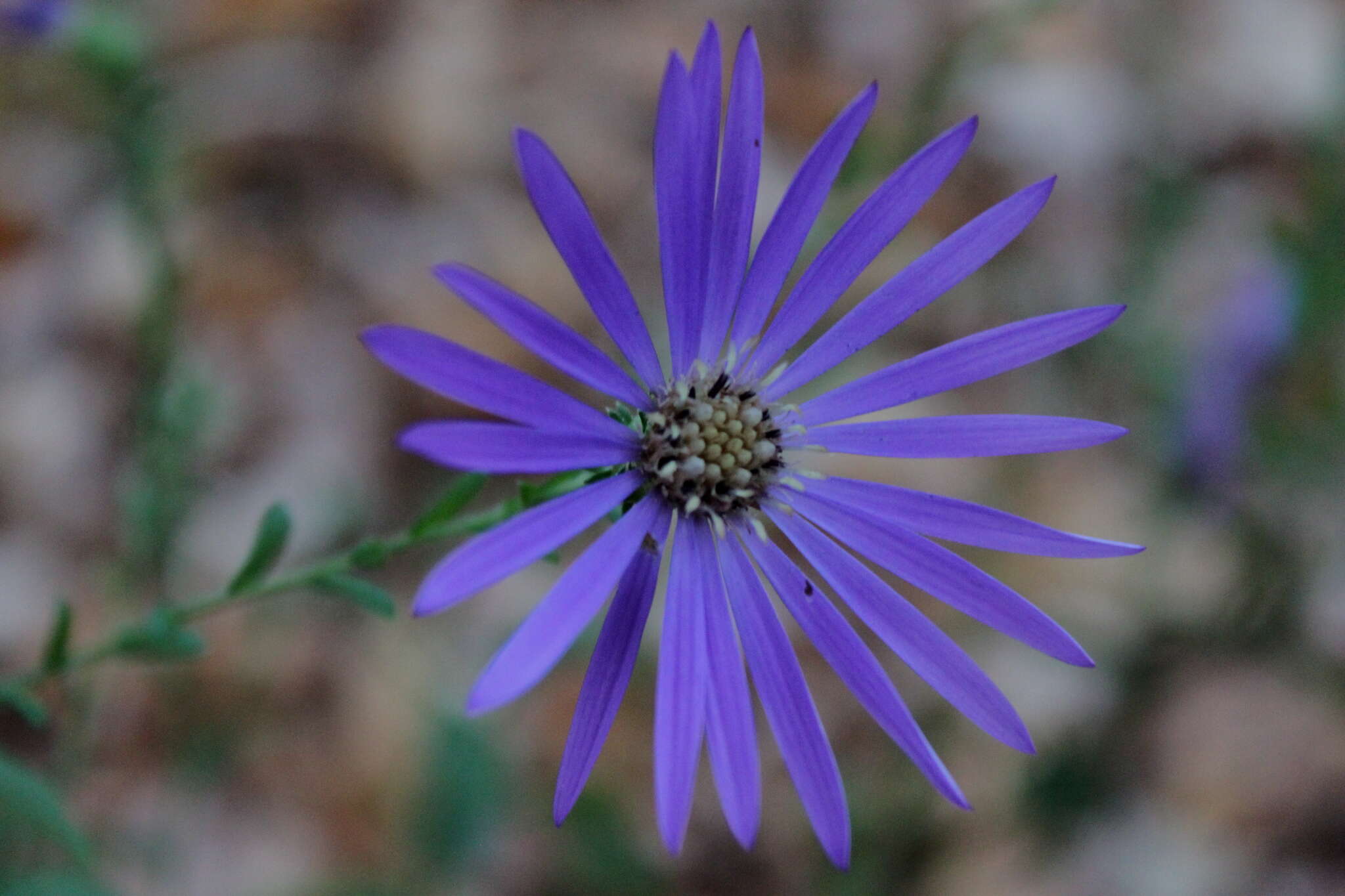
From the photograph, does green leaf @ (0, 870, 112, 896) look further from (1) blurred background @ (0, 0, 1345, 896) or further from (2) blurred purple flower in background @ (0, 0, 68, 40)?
(2) blurred purple flower in background @ (0, 0, 68, 40)

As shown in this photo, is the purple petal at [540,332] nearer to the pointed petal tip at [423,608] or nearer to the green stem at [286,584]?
the green stem at [286,584]

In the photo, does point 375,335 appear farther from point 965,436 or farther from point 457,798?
point 457,798

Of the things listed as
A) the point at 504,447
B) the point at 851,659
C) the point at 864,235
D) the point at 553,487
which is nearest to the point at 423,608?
the point at 504,447

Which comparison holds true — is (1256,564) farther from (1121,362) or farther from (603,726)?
(603,726)

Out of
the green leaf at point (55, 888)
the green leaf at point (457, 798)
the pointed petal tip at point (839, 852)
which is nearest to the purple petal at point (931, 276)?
the pointed petal tip at point (839, 852)

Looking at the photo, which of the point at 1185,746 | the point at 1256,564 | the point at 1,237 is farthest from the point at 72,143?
the point at 1185,746

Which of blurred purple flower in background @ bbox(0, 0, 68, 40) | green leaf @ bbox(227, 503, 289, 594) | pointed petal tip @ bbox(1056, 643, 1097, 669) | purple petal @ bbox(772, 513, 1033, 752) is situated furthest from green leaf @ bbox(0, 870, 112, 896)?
blurred purple flower in background @ bbox(0, 0, 68, 40)
